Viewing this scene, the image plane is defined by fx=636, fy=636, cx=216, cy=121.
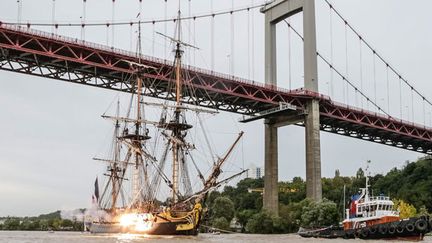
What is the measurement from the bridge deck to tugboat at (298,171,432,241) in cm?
2485

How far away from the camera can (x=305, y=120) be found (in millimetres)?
99688

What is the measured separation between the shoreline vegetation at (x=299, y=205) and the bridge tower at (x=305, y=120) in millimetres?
2876

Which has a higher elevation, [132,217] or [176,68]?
[176,68]

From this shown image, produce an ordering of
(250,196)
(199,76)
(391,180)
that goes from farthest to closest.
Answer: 1. (250,196)
2. (391,180)
3. (199,76)

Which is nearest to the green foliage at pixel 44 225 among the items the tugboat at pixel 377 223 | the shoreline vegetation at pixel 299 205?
the shoreline vegetation at pixel 299 205

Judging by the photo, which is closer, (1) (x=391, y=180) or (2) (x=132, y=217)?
(2) (x=132, y=217)

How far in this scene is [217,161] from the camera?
213 ft

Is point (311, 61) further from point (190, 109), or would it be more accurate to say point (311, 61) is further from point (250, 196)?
point (250, 196)

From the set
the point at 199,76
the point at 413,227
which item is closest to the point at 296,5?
the point at 199,76

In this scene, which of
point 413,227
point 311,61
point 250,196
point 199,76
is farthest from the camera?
point 250,196

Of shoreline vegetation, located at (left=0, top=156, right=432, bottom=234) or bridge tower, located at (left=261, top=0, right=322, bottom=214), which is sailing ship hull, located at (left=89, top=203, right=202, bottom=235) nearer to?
shoreline vegetation, located at (left=0, top=156, right=432, bottom=234)

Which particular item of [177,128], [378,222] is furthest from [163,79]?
[378,222]

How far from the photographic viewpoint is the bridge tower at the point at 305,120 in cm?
9606

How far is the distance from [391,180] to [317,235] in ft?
248
